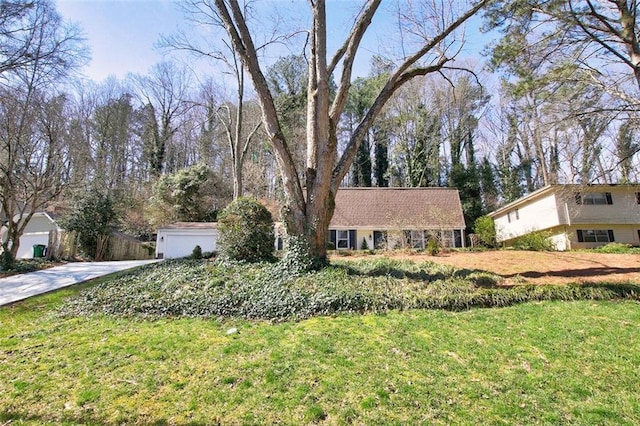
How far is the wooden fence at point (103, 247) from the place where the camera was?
14915 millimetres

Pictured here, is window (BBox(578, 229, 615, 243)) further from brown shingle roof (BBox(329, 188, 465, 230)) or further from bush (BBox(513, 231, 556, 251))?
brown shingle roof (BBox(329, 188, 465, 230))

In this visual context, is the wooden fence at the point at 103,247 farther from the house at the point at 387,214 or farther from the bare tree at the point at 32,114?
the house at the point at 387,214

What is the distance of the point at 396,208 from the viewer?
21047 mm

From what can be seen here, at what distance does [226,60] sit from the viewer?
48.9ft

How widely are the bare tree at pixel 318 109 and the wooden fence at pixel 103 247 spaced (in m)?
13.4

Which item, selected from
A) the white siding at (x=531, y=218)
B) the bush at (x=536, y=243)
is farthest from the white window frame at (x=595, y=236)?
the bush at (x=536, y=243)

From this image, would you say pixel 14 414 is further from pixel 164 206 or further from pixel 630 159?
pixel 164 206

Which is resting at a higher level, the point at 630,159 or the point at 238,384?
the point at 630,159

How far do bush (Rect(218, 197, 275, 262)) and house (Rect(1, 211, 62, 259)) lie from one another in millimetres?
14657

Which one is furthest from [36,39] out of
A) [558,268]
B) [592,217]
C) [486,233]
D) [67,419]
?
[592,217]

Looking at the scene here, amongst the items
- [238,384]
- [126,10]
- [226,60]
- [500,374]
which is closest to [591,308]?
[500,374]

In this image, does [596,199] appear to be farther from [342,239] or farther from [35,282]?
[35,282]

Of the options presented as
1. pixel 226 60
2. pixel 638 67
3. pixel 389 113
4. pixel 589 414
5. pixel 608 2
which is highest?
pixel 389 113

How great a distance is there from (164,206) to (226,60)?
1140 centimetres
